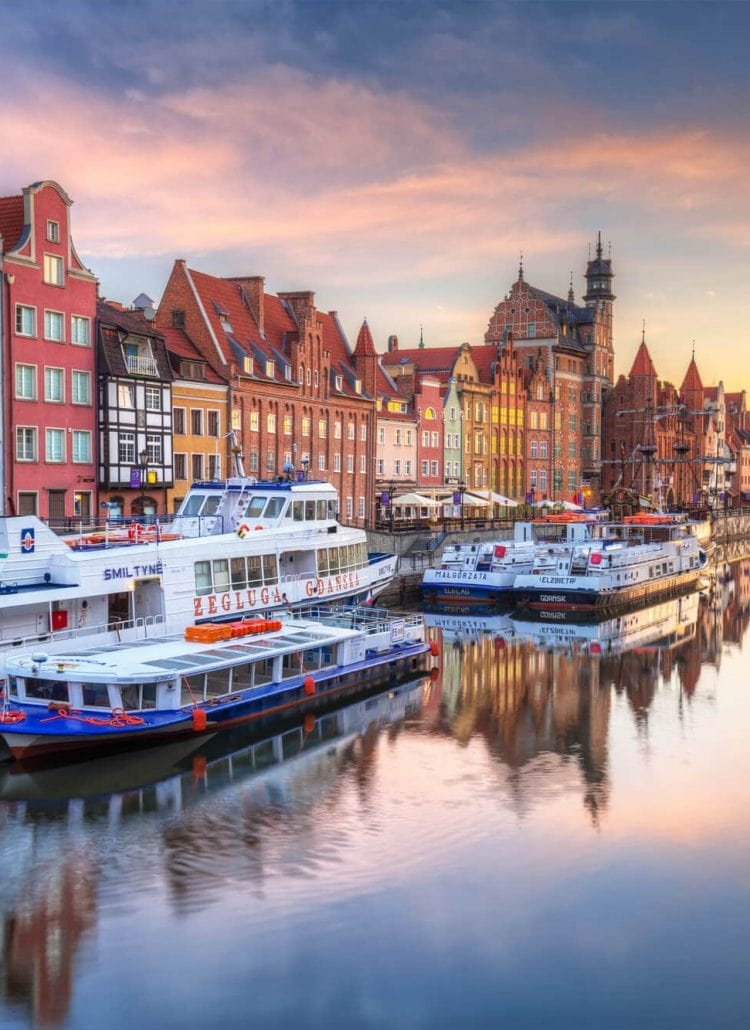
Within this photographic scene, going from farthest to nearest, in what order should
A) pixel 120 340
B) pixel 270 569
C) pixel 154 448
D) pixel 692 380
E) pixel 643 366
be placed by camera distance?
pixel 692 380
pixel 643 366
pixel 154 448
pixel 120 340
pixel 270 569

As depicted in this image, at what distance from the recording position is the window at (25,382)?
5000 centimetres

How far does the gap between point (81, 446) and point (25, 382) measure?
462cm

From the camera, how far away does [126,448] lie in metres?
56.2

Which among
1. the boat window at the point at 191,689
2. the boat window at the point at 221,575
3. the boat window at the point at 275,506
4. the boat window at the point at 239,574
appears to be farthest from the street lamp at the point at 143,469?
the boat window at the point at 191,689

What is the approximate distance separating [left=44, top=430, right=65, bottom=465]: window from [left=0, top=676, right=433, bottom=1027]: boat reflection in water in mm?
24593

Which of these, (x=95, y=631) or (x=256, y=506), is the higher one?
(x=256, y=506)

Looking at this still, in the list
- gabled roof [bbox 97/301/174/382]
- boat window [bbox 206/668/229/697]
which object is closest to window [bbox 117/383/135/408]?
gabled roof [bbox 97/301/174/382]

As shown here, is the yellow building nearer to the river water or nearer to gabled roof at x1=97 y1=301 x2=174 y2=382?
gabled roof at x1=97 y1=301 x2=174 y2=382

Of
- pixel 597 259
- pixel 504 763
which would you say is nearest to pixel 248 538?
pixel 504 763

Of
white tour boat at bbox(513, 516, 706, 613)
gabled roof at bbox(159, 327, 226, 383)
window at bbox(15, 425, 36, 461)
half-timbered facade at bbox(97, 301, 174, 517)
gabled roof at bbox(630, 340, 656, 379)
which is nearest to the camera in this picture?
window at bbox(15, 425, 36, 461)

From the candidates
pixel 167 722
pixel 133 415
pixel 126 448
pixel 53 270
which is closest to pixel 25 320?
pixel 53 270

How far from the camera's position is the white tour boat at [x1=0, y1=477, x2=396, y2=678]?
31594 mm

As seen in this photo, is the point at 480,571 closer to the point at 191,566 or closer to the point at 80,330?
the point at 80,330

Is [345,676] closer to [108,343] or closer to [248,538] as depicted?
[248,538]
